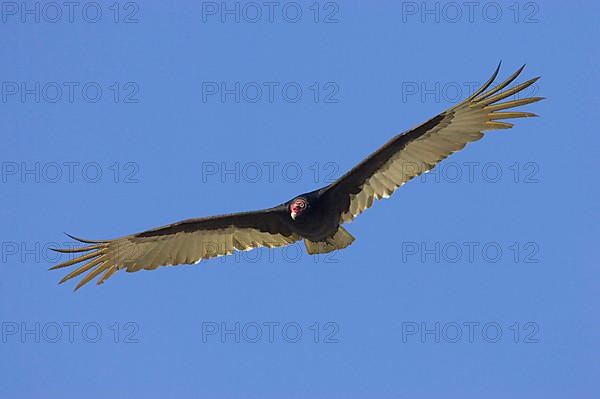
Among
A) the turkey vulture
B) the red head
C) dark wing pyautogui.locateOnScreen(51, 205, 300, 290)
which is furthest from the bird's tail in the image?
the red head

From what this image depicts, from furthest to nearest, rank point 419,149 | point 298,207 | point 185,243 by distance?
point 185,243
point 419,149
point 298,207

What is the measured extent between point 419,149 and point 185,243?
10.4 feet

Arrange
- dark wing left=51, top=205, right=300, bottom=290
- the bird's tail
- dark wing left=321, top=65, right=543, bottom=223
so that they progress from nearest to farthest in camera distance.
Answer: dark wing left=321, top=65, right=543, bottom=223
the bird's tail
dark wing left=51, top=205, right=300, bottom=290

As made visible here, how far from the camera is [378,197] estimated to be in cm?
1534

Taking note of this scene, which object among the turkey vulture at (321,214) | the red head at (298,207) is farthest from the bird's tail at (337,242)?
the red head at (298,207)

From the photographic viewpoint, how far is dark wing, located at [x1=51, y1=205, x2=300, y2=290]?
15.7 m

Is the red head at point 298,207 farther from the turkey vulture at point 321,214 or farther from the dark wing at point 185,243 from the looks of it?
the dark wing at point 185,243

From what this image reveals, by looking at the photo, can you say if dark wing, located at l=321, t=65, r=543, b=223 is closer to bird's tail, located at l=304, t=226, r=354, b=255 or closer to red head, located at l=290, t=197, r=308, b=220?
bird's tail, located at l=304, t=226, r=354, b=255

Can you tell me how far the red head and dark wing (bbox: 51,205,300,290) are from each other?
Result: 0.70m

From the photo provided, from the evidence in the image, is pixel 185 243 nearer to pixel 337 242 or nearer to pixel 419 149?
pixel 337 242

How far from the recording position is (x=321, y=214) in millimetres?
15109

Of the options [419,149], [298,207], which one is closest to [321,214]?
[298,207]

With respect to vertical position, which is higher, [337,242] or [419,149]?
[419,149]

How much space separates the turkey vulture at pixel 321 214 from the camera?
14.8m
